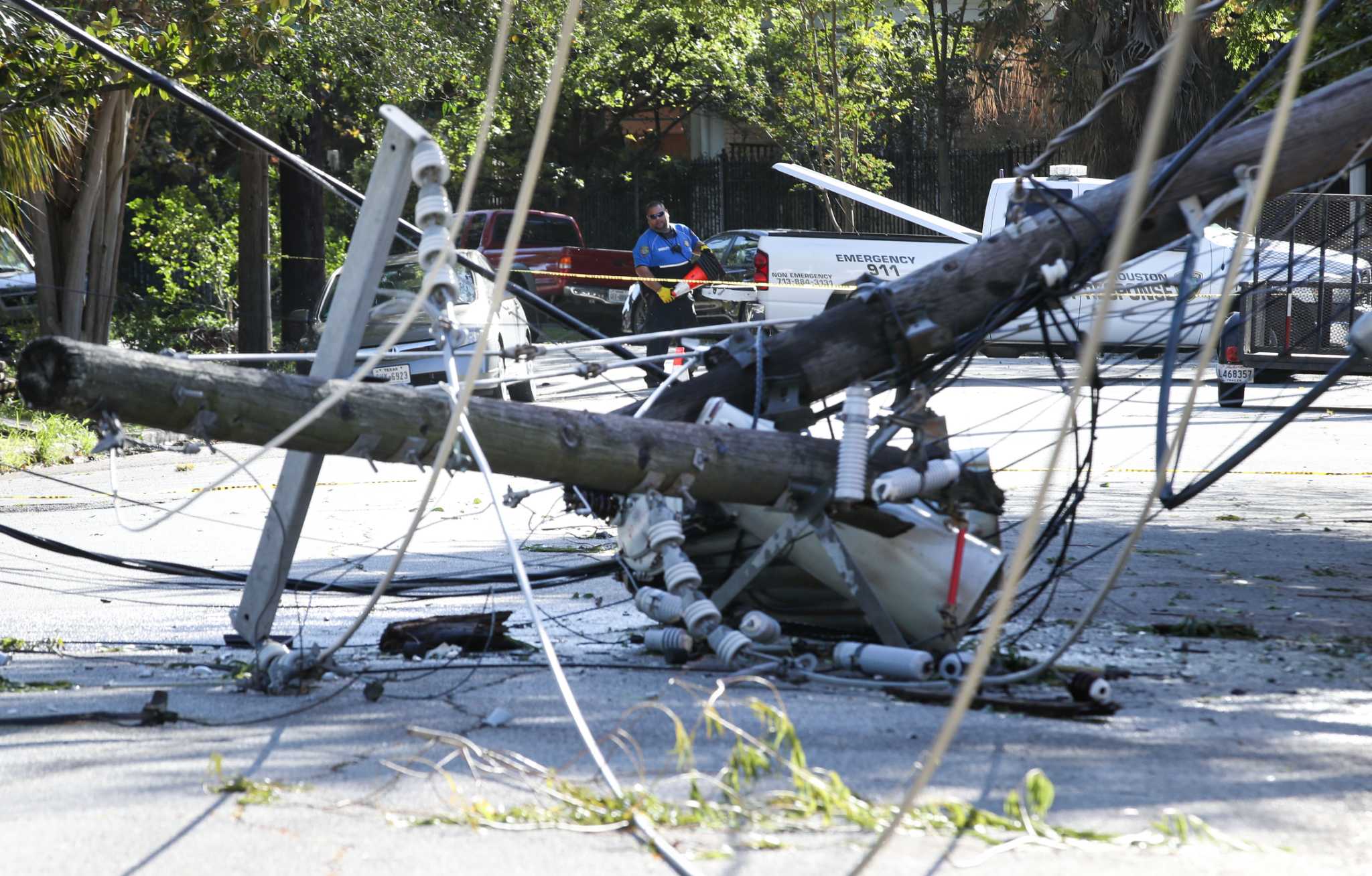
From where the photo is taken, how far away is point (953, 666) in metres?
4.89

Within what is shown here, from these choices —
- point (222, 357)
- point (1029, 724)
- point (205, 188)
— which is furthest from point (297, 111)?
point (1029, 724)

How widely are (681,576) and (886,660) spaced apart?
0.75 metres

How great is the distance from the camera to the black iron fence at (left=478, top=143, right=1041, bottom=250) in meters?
31.2

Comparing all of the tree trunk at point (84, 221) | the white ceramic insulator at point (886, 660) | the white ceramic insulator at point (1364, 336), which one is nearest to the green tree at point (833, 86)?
the tree trunk at point (84, 221)

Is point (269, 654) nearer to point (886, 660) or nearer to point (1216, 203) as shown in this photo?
point (886, 660)

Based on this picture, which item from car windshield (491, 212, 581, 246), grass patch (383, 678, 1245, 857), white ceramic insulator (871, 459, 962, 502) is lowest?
grass patch (383, 678, 1245, 857)

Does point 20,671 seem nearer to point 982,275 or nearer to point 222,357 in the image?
point 222,357

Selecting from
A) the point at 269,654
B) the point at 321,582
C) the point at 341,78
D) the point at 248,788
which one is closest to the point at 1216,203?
the point at 269,654

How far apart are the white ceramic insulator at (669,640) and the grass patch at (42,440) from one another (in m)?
9.00

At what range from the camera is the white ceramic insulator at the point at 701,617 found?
493 cm

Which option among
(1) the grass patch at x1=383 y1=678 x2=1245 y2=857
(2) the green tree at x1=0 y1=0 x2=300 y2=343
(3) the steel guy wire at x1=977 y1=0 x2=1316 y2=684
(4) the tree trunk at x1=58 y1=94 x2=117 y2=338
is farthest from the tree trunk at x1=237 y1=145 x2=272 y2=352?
(1) the grass patch at x1=383 y1=678 x2=1245 y2=857

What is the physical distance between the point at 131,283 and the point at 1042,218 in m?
29.6

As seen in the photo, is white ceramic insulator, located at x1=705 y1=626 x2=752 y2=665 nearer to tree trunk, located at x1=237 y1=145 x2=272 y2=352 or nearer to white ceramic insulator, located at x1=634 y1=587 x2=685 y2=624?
white ceramic insulator, located at x1=634 y1=587 x2=685 y2=624

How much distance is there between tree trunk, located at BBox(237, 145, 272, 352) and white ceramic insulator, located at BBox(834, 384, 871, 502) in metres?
15.4
